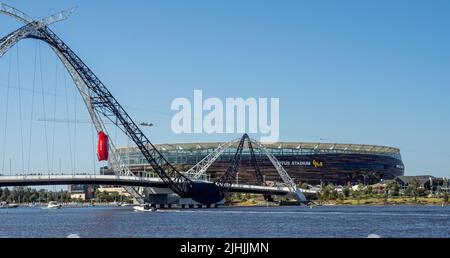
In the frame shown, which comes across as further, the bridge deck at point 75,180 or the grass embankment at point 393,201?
the grass embankment at point 393,201

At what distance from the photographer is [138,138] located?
5920 inches

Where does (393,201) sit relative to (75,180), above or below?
below

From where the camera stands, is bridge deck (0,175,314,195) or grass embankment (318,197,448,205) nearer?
bridge deck (0,175,314,195)

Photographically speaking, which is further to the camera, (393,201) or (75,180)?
(393,201)

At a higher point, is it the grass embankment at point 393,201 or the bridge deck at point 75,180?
the bridge deck at point 75,180

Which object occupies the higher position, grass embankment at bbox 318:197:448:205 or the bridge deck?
the bridge deck
